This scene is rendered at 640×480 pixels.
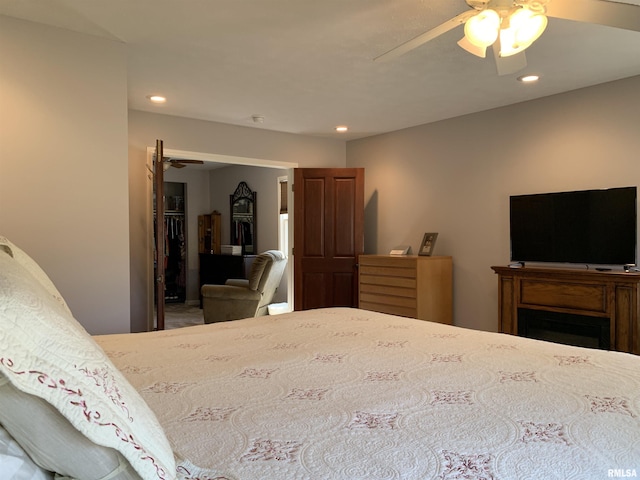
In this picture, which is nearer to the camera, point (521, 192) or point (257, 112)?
point (521, 192)

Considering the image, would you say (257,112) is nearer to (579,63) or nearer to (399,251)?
(399,251)

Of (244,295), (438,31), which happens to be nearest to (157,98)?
(244,295)

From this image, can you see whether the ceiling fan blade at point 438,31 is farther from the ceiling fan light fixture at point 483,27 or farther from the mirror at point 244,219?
the mirror at point 244,219

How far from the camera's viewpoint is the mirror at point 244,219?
306 inches

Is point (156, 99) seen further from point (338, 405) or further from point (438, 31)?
point (338, 405)

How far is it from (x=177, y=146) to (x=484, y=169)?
3.06 metres

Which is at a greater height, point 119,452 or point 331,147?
point 331,147

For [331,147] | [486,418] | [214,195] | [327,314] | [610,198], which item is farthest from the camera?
[214,195]

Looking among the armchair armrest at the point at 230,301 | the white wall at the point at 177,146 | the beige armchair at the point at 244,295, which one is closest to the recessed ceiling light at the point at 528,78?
the white wall at the point at 177,146

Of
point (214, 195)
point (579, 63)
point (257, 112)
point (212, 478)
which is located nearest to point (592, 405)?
point (212, 478)

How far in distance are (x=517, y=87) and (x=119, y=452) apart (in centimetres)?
406

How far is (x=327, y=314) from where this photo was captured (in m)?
2.55

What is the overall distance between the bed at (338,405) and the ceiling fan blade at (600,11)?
1.28 meters

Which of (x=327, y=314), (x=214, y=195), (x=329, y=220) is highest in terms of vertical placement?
(x=214, y=195)
